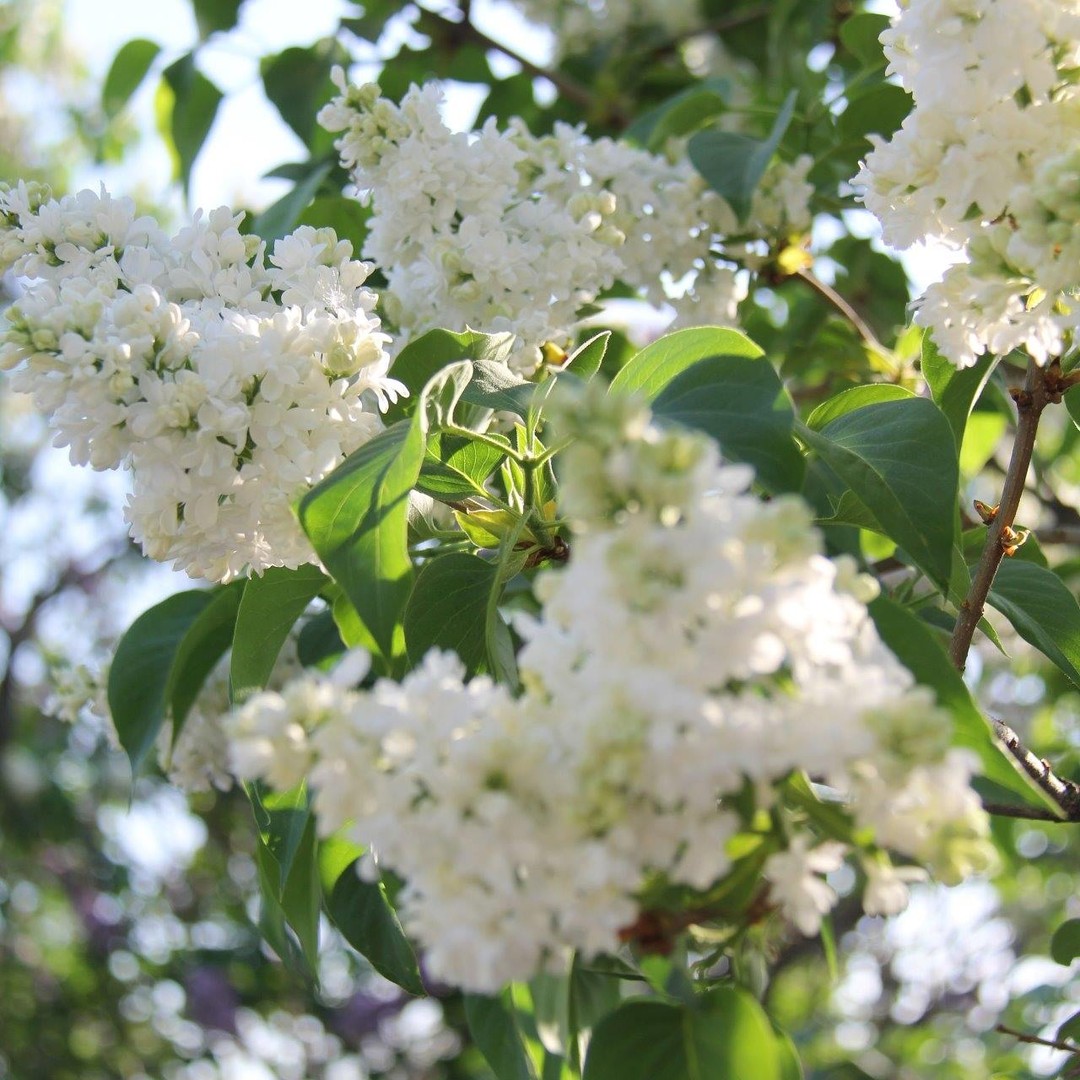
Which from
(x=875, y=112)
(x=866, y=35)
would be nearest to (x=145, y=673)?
(x=875, y=112)

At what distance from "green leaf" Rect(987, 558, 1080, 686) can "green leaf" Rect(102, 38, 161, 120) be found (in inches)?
74.6

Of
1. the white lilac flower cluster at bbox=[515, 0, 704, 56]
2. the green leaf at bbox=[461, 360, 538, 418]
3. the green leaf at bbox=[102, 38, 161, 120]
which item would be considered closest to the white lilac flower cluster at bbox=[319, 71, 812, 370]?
the green leaf at bbox=[461, 360, 538, 418]

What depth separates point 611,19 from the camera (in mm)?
2787

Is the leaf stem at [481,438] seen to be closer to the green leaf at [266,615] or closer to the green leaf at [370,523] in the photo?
the green leaf at [370,523]

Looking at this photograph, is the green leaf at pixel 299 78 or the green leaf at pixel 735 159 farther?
the green leaf at pixel 299 78

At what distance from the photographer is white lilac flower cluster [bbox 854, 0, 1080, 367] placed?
861 millimetres

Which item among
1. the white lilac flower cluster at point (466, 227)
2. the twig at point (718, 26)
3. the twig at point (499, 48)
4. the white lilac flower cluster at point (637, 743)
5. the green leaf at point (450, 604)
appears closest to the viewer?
the white lilac flower cluster at point (637, 743)

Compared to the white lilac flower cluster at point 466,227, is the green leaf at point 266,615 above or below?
below

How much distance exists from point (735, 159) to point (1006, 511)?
2.23 ft

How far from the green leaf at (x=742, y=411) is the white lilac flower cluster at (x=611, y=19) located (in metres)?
2.03

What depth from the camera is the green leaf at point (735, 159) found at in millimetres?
1501

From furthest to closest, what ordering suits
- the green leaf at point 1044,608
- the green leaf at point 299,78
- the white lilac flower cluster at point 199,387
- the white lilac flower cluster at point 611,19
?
the white lilac flower cluster at point 611,19, the green leaf at point 299,78, the green leaf at point 1044,608, the white lilac flower cluster at point 199,387

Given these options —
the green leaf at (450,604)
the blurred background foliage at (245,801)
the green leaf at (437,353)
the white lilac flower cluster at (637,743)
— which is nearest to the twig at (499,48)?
the blurred background foliage at (245,801)

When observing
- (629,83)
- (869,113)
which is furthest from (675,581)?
(629,83)
